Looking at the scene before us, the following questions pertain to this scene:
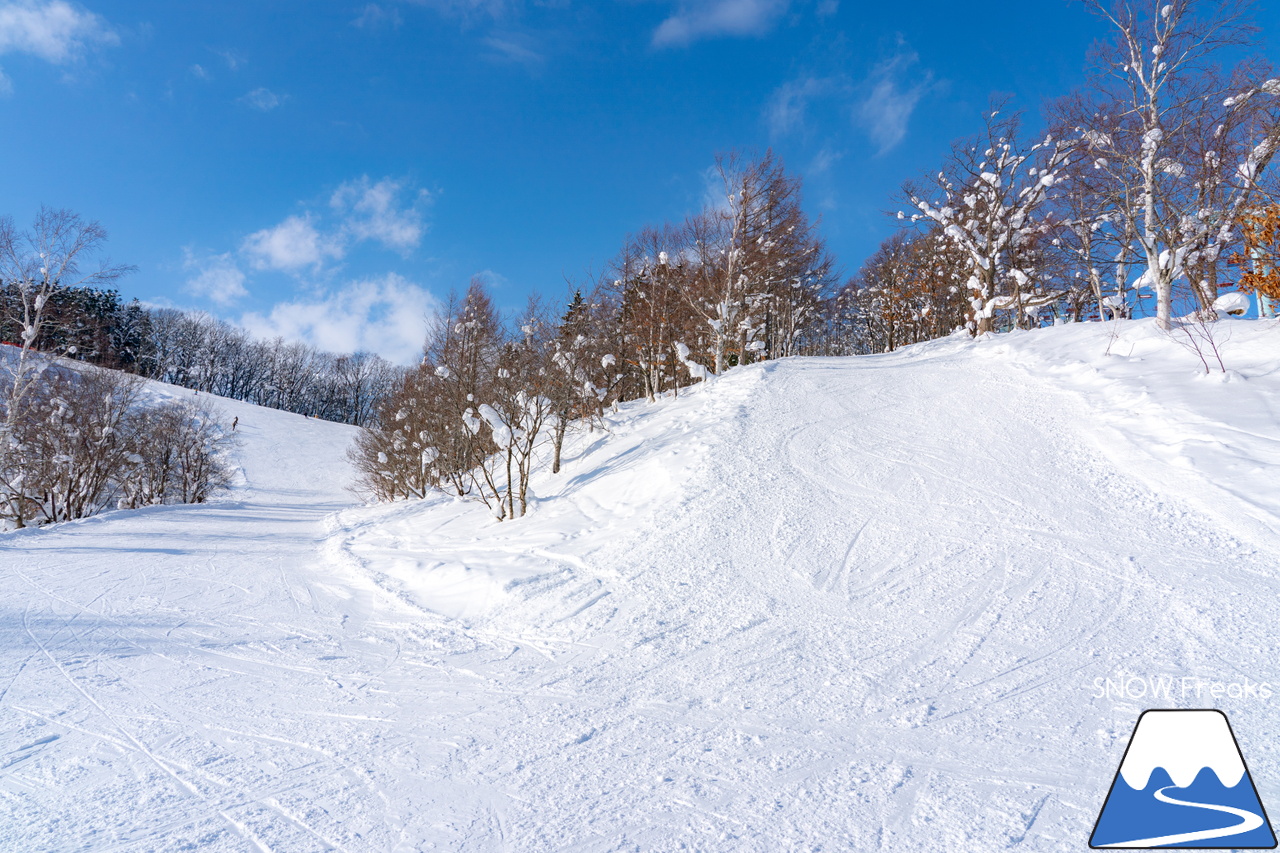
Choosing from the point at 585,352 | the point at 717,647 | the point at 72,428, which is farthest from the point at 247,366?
the point at 717,647

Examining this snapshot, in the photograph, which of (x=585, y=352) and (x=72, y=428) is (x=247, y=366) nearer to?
(x=72, y=428)

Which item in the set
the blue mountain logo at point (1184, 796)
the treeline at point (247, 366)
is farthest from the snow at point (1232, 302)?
the treeline at point (247, 366)

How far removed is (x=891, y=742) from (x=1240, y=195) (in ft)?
50.9

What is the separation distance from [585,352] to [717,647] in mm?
10779

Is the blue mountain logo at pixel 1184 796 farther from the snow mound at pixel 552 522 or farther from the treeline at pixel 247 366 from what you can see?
the treeline at pixel 247 366

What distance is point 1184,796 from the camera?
292 centimetres

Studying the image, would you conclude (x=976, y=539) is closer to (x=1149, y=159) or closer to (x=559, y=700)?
(x=559, y=700)

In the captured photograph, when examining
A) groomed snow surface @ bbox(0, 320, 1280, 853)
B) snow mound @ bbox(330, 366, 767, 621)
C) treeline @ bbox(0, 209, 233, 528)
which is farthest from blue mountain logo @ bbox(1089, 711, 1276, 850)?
treeline @ bbox(0, 209, 233, 528)

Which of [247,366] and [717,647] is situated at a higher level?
Result: [247,366]

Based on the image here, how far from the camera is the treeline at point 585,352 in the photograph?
14289mm

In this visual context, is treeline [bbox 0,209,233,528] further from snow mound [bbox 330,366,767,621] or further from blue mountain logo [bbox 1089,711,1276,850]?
blue mountain logo [bbox 1089,711,1276,850]

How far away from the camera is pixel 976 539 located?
281 inches

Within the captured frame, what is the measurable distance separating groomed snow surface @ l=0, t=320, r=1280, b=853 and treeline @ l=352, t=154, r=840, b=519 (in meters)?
3.38

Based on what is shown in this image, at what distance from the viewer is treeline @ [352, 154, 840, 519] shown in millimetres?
14289
